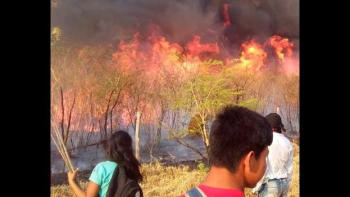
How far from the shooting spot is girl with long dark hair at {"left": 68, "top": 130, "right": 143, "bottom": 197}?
133 inches

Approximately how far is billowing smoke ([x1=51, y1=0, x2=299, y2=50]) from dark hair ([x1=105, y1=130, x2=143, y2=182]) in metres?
2.46

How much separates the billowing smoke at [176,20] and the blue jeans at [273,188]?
2.49 m

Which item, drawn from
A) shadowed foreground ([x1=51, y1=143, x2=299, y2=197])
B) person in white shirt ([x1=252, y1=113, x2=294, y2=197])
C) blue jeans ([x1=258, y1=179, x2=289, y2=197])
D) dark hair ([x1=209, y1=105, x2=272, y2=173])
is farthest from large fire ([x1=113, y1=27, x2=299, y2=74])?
dark hair ([x1=209, y1=105, x2=272, y2=173])

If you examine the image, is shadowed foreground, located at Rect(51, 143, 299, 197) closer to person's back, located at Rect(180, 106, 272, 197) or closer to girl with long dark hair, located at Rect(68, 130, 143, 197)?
girl with long dark hair, located at Rect(68, 130, 143, 197)

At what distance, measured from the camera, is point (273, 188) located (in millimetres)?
4180

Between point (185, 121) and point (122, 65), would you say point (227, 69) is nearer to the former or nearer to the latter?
point (185, 121)

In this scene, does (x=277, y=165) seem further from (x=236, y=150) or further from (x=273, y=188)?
(x=236, y=150)

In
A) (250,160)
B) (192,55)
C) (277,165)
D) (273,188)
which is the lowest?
(273,188)

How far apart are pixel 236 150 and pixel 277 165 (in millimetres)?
2755

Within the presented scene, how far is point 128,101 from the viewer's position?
601 centimetres

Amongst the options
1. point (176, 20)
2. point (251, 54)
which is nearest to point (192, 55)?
point (176, 20)
